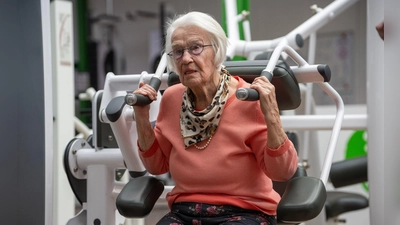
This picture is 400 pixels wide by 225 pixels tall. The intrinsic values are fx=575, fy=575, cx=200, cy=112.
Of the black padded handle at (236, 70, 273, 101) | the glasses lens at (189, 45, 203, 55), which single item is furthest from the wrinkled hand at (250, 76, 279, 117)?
the glasses lens at (189, 45, 203, 55)

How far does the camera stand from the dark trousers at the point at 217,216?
1.82 metres

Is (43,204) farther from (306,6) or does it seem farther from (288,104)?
(306,6)

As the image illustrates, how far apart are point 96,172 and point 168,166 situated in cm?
53

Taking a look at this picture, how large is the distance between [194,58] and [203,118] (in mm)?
194

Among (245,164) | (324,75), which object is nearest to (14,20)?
(245,164)

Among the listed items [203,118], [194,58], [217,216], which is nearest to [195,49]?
[194,58]

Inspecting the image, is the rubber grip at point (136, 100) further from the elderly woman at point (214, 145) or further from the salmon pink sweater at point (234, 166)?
the salmon pink sweater at point (234, 166)

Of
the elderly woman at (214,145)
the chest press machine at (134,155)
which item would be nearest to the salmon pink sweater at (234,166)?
the elderly woman at (214,145)

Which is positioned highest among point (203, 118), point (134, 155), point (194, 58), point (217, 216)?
point (194, 58)

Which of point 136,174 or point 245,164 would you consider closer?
point 245,164

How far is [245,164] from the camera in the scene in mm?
1839

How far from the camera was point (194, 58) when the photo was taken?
1.84m

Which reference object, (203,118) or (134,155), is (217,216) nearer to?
(203,118)

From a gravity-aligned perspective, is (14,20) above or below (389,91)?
above
